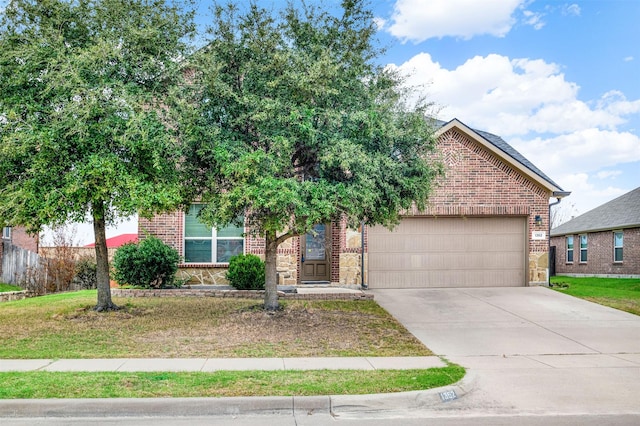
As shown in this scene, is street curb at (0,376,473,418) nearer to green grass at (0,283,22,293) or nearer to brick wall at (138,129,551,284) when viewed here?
brick wall at (138,129,551,284)

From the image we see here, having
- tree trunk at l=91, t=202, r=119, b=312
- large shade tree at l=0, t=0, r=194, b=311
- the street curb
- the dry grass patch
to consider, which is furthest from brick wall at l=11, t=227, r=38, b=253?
the street curb

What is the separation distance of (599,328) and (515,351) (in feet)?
11.4

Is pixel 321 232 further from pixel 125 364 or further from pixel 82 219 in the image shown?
pixel 125 364

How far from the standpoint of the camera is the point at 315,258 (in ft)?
57.4

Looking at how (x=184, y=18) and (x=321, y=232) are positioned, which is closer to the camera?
(x=184, y=18)

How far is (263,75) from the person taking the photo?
33.8 ft

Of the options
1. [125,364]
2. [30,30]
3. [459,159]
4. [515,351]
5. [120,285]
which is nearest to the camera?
[125,364]

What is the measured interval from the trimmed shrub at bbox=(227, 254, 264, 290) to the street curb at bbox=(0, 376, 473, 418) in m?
9.10

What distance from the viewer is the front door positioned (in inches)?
682

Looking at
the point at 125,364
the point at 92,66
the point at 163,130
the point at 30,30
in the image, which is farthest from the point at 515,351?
the point at 30,30

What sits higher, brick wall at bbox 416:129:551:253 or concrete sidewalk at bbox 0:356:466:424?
brick wall at bbox 416:129:551:253

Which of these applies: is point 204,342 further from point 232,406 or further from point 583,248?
point 583,248

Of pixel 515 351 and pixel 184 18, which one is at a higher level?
pixel 184 18

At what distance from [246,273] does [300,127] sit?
257 inches
